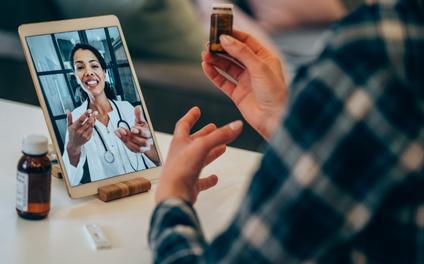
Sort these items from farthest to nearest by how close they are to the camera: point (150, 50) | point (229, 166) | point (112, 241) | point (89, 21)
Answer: point (150, 50) < point (229, 166) < point (89, 21) < point (112, 241)

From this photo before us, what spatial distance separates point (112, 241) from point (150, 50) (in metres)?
2.24

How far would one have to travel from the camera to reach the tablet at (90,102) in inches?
56.2

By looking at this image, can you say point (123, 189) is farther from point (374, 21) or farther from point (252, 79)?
point (374, 21)

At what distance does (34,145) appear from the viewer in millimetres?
1259

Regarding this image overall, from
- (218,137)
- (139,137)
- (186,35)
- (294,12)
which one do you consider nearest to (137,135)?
(139,137)

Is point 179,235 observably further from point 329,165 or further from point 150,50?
point 150,50

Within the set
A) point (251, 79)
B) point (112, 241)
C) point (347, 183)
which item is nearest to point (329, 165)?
point (347, 183)

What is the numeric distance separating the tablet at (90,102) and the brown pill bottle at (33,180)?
113mm

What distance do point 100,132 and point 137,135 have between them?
3.7 inches

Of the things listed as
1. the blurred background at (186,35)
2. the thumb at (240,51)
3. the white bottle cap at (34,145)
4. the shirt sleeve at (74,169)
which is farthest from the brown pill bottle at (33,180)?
the blurred background at (186,35)

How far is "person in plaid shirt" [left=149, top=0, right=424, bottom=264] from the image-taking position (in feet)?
2.37

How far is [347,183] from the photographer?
2.42ft

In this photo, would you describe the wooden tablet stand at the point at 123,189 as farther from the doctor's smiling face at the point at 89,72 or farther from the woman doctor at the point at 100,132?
the doctor's smiling face at the point at 89,72

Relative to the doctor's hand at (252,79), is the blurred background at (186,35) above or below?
below
